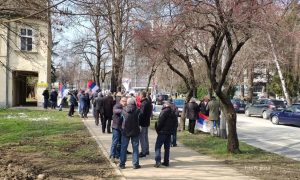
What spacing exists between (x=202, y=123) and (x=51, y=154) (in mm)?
9360

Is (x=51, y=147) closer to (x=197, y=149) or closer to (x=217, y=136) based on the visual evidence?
(x=197, y=149)

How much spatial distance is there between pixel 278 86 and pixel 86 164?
51.2 meters

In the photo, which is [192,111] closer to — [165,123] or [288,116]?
[165,123]

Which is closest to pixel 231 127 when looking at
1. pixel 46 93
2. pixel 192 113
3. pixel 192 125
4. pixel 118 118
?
pixel 118 118

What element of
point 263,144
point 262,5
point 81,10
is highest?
point 262,5

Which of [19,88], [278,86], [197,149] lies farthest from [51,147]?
[278,86]

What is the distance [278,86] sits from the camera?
59719 millimetres

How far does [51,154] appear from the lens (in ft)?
43.7

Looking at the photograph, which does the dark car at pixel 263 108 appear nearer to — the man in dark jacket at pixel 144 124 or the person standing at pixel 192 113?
the person standing at pixel 192 113

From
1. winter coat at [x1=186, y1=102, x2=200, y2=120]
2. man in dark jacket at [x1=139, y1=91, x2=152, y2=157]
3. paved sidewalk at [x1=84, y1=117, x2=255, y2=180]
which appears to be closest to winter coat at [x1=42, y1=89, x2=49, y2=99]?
winter coat at [x1=186, y1=102, x2=200, y2=120]

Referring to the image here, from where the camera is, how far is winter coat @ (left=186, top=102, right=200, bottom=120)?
67.0 feet

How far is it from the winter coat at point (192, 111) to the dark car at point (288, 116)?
36.7ft

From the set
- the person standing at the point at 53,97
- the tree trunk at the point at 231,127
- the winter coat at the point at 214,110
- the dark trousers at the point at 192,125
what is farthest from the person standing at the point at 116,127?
the person standing at the point at 53,97

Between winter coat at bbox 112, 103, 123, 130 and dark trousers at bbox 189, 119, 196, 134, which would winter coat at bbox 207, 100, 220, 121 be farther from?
winter coat at bbox 112, 103, 123, 130
